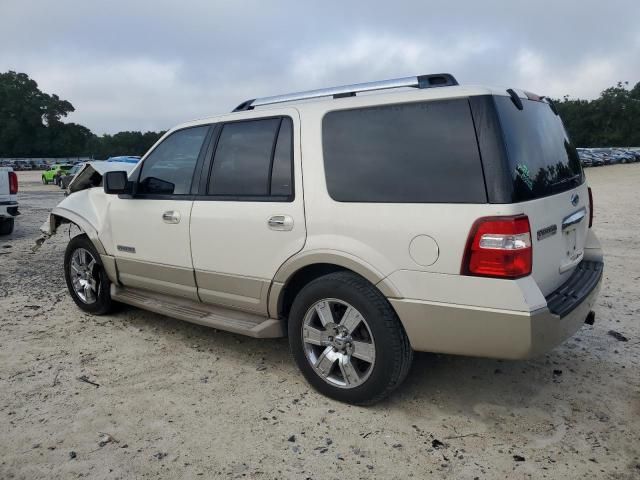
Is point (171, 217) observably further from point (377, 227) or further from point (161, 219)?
point (377, 227)

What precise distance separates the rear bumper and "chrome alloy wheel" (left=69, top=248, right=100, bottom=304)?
3.32 m

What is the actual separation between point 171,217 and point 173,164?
1.55ft

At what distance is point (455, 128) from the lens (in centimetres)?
279

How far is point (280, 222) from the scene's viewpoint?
338 cm

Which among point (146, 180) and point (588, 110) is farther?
point (588, 110)

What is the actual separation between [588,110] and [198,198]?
101020 mm

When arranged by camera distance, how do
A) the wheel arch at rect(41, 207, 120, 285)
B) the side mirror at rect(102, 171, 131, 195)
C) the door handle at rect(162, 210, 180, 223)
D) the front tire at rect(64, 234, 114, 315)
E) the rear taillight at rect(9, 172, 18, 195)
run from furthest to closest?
the rear taillight at rect(9, 172, 18, 195)
the front tire at rect(64, 234, 114, 315)
the wheel arch at rect(41, 207, 120, 285)
the side mirror at rect(102, 171, 131, 195)
the door handle at rect(162, 210, 180, 223)

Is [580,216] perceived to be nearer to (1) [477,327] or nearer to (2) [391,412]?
(1) [477,327]

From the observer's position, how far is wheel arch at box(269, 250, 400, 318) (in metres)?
2.99

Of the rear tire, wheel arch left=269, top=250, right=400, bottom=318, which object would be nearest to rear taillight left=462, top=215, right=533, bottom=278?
wheel arch left=269, top=250, right=400, bottom=318

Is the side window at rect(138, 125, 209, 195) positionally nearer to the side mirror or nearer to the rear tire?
the side mirror

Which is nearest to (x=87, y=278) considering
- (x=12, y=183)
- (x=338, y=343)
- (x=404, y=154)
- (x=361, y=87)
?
(x=338, y=343)

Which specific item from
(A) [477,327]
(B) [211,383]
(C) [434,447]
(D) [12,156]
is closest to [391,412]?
(C) [434,447]

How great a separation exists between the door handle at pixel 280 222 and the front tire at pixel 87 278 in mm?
2258
